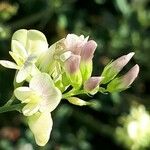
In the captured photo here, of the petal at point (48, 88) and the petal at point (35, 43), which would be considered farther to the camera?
the petal at point (35, 43)

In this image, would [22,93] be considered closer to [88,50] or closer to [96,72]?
[88,50]

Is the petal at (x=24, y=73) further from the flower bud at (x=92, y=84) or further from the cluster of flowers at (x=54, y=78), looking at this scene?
the flower bud at (x=92, y=84)

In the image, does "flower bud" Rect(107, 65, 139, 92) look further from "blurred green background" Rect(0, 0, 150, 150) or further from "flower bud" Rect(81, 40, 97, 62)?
"blurred green background" Rect(0, 0, 150, 150)

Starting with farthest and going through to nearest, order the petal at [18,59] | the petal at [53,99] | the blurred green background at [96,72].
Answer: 1. the blurred green background at [96,72]
2. the petal at [18,59]
3. the petal at [53,99]

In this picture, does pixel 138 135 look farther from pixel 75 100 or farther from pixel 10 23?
pixel 75 100

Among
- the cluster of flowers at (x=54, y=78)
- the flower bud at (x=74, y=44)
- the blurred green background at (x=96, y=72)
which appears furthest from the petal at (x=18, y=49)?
the blurred green background at (x=96, y=72)

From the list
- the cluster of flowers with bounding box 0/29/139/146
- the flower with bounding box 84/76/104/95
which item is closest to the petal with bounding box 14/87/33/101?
the cluster of flowers with bounding box 0/29/139/146

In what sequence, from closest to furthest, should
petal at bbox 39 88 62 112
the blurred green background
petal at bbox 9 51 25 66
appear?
1. petal at bbox 39 88 62 112
2. petal at bbox 9 51 25 66
3. the blurred green background
